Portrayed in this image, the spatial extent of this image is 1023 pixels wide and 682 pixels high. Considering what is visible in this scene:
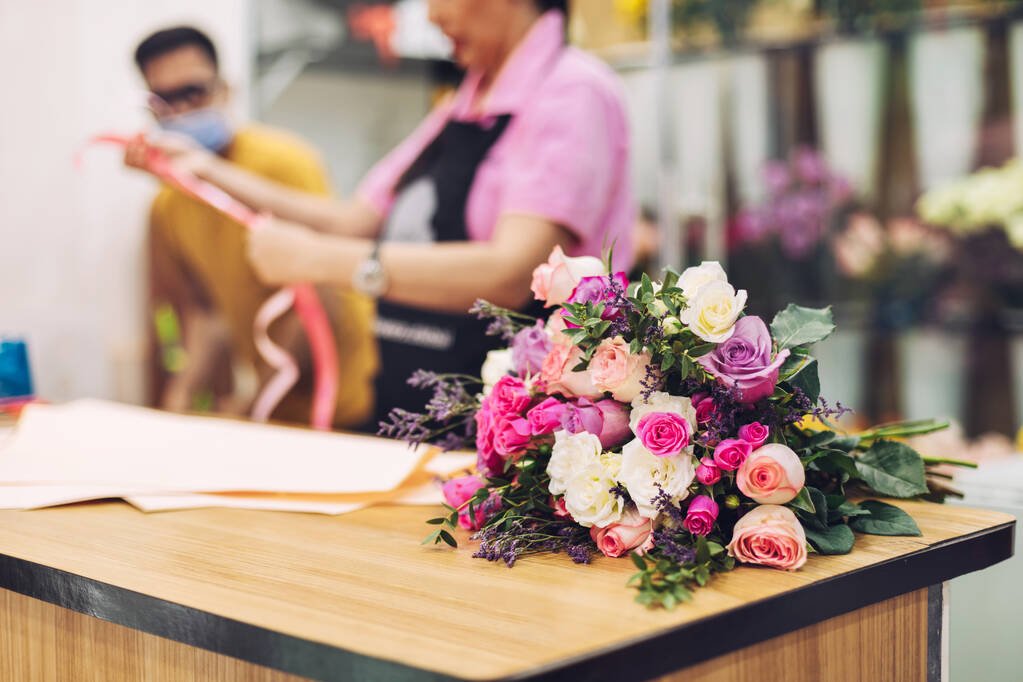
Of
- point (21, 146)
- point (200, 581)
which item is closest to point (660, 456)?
point (200, 581)

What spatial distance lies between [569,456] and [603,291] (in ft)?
0.51

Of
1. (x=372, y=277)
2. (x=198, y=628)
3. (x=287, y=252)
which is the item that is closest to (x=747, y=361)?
(x=198, y=628)

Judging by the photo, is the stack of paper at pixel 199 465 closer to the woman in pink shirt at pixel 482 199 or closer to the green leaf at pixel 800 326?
the green leaf at pixel 800 326

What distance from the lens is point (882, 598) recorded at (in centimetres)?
97

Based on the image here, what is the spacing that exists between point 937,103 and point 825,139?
31cm

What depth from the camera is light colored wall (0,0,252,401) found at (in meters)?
2.81

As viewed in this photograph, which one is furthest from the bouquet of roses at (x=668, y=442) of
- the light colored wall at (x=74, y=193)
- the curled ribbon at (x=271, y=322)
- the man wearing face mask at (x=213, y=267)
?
the light colored wall at (x=74, y=193)

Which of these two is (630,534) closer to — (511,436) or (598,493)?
(598,493)

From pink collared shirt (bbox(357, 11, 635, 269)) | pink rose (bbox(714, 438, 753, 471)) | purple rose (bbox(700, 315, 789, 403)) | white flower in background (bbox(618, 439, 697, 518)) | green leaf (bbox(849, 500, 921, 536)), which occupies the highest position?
pink collared shirt (bbox(357, 11, 635, 269))

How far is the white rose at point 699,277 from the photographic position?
101 cm

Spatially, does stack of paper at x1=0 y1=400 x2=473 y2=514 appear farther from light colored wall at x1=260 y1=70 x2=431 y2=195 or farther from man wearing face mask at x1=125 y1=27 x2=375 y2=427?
light colored wall at x1=260 y1=70 x2=431 y2=195

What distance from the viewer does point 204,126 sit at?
300 centimetres

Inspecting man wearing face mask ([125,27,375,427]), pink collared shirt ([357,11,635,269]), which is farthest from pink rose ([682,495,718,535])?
man wearing face mask ([125,27,375,427])

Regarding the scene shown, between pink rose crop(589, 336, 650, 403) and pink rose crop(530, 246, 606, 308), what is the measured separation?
0.29ft
